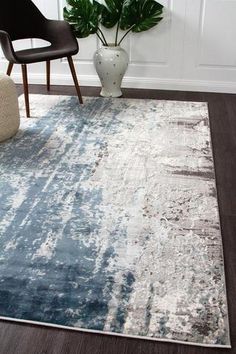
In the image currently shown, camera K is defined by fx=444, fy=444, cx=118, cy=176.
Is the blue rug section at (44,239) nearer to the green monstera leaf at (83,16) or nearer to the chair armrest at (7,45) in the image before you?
the chair armrest at (7,45)

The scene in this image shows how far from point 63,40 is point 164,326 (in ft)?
7.96

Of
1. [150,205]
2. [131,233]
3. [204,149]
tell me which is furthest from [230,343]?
[204,149]

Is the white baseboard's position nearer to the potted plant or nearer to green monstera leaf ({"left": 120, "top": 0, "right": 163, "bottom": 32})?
the potted plant

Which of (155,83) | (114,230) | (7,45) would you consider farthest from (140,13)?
(114,230)

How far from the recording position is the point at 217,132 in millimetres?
2770

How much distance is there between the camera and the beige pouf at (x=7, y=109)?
8.25 feet

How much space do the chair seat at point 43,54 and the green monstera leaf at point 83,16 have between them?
0.31 m

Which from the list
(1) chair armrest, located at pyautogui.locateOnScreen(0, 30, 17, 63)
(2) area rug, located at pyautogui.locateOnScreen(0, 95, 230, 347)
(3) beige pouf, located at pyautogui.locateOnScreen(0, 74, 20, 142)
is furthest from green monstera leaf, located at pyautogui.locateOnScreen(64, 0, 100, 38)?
(3) beige pouf, located at pyautogui.locateOnScreen(0, 74, 20, 142)

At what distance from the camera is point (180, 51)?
357cm

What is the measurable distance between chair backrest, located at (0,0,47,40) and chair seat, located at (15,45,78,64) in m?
0.25

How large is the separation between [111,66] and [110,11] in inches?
16.7

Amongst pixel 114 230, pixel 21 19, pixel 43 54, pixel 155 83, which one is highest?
pixel 21 19

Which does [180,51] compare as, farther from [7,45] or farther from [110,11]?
[7,45]

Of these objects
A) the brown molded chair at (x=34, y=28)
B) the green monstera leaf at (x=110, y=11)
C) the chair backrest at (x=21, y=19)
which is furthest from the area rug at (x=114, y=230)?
the green monstera leaf at (x=110, y=11)
